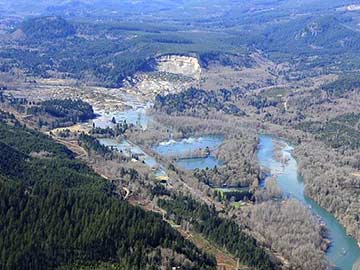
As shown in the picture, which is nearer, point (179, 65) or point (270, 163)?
point (270, 163)

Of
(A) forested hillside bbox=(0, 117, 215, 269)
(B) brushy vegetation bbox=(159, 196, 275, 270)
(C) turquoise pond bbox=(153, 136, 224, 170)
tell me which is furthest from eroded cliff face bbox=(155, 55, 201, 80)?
(A) forested hillside bbox=(0, 117, 215, 269)

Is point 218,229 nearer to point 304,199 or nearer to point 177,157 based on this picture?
point 304,199

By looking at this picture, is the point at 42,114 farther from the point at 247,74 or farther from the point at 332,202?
the point at 247,74

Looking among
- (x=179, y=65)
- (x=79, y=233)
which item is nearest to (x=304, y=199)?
(x=79, y=233)

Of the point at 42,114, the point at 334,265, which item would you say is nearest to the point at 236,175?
the point at 334,265

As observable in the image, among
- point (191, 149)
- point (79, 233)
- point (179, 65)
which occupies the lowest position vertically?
point (179, 65)

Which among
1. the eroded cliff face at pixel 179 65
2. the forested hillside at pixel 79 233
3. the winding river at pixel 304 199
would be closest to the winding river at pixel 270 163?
the winding river at pixel 304 199
